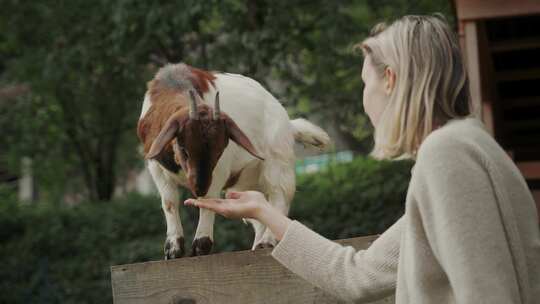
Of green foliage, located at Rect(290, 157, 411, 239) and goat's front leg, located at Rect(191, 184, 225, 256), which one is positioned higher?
goat's front leg, located at Rect(191, 184, 225, 256)

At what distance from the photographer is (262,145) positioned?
299 centimetres

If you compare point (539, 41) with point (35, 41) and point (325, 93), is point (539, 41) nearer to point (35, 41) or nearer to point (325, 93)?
point (325, 93)

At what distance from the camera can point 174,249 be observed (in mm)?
2826

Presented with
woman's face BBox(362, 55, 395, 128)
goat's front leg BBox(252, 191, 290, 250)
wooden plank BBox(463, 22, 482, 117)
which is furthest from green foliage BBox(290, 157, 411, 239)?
woman's face BBox(362, 55, 395, 128)

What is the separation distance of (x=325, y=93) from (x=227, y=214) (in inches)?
269

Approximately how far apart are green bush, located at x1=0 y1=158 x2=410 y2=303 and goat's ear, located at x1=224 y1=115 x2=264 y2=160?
5.71 metres

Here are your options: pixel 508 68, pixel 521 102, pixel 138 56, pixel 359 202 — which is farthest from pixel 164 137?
pixel 359 202

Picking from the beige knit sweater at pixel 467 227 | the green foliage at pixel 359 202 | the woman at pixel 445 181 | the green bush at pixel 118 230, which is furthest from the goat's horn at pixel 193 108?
the green foliage at pixel 359 202

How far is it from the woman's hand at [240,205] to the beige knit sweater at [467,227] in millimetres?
526

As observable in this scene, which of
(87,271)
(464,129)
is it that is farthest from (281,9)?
(464,129)

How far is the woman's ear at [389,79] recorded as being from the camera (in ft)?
5.69

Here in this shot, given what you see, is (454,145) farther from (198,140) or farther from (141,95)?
(141,95)

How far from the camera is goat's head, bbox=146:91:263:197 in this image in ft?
8.64

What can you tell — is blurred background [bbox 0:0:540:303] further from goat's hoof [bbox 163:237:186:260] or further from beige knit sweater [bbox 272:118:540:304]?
beige knit sweater [bbox 272:118:540:304]
